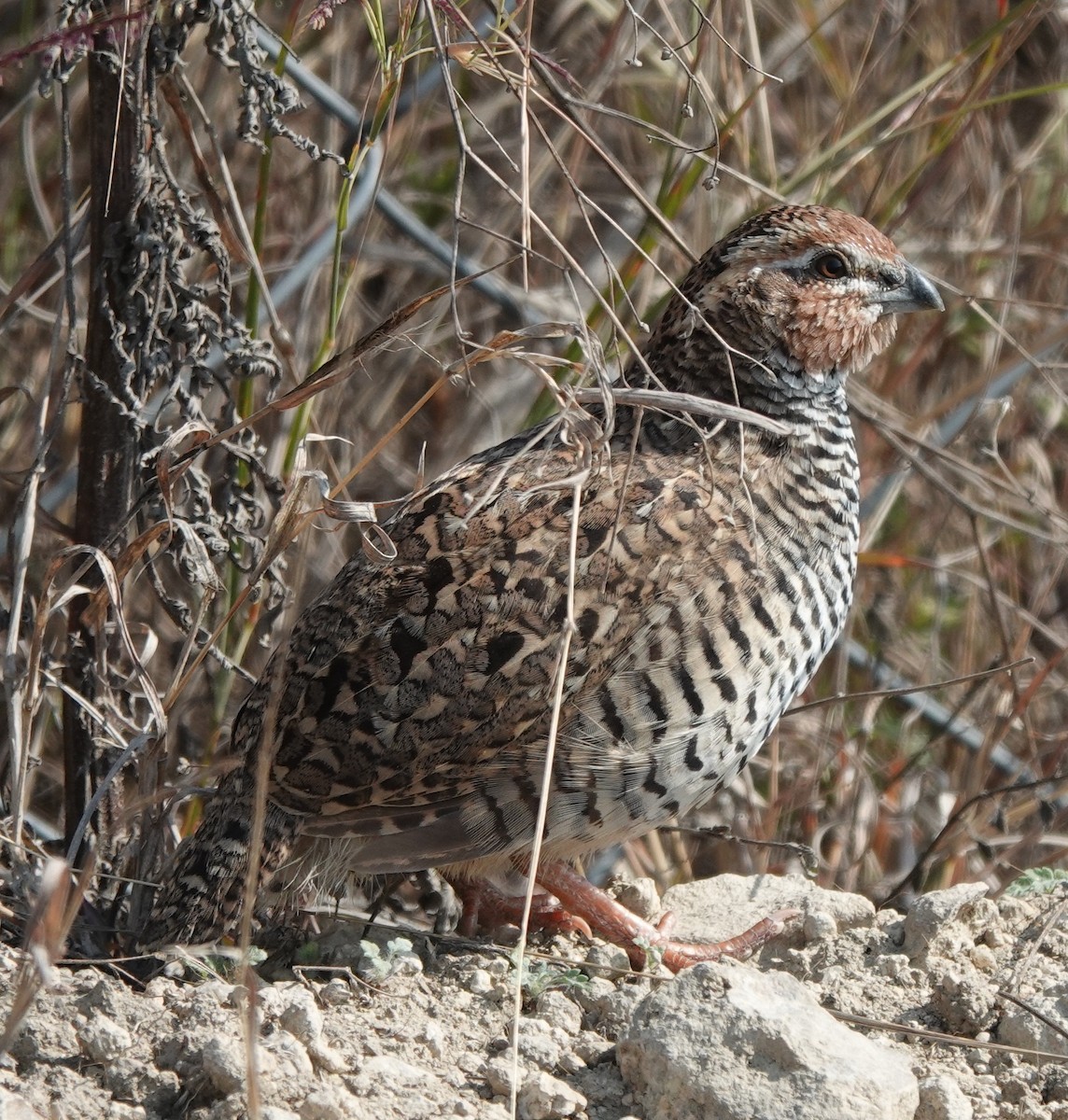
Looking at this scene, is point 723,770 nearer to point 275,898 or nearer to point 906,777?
point 275,898

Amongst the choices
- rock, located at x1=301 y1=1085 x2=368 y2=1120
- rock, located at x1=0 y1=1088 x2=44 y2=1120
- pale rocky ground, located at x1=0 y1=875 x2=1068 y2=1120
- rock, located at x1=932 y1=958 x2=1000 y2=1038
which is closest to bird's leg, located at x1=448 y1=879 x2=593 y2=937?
pale rocky ground, located at x1=0 y1=875 x2=1068 y2=1120

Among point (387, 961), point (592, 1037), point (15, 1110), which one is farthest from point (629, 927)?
point (15, 1110)

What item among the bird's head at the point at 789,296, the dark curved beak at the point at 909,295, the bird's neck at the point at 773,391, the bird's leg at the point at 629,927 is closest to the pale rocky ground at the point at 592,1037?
the bird's leg at the point at 629,927

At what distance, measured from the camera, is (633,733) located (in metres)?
3.28

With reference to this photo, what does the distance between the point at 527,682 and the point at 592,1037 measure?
725mm

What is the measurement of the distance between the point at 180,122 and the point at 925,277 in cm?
196

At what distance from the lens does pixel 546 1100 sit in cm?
270

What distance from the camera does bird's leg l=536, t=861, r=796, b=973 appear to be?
140 inches

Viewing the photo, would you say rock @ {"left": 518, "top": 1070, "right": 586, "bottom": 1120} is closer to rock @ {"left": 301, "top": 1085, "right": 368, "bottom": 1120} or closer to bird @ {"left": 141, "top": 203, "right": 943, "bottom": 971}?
rock @ {"left": 301, "top": 1085, "right": 368, "bottom": 1120}

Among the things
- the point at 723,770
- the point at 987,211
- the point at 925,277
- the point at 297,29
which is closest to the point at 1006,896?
the point at 723,770

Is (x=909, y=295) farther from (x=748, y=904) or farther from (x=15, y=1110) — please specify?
(x=15, y=1110)

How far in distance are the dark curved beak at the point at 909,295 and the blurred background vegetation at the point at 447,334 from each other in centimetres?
16

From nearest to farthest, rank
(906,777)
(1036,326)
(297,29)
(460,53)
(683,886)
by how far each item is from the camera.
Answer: (460,53) → (297,29) → (683,886) → (906,777) → (1036,326)

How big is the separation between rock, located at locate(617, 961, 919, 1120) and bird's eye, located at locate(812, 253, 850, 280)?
188 centimetres
